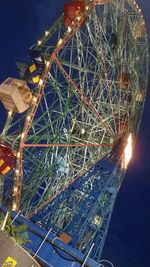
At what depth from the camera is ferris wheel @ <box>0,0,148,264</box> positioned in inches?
883

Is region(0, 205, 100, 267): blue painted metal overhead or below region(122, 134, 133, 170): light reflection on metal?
overhead

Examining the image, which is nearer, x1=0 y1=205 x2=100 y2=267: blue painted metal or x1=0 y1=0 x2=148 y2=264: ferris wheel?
x1=0 y1=205 x2=100 y2=267: blue painted metal

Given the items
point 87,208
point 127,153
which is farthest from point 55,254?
point 127,153

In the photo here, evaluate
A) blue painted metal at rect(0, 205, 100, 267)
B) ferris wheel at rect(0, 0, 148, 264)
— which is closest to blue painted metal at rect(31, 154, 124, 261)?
ferris wheel at rect(0, 0, 148, 264)

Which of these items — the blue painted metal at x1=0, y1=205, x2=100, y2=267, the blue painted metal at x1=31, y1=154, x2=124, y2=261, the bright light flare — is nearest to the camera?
the blue painted metal at x1=0, y1=205, x2=100, y2=267

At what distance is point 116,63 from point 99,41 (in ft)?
9.45

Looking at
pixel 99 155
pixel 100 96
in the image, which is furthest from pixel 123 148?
pixel 100 96

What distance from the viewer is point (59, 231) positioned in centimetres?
2181

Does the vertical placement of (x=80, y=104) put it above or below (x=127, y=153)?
above

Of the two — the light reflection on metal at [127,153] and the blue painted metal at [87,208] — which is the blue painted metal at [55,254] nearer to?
the blue painted metal at [87,208]

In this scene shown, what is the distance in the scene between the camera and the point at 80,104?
2456 centimetres

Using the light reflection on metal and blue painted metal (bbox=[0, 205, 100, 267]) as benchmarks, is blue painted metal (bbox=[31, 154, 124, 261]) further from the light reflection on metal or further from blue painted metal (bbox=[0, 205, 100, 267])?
blue painted metal (bbox=[0, 205, 100, 267])

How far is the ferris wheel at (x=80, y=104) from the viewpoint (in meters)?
22.4

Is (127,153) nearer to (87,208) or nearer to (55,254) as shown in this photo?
(87,208)
